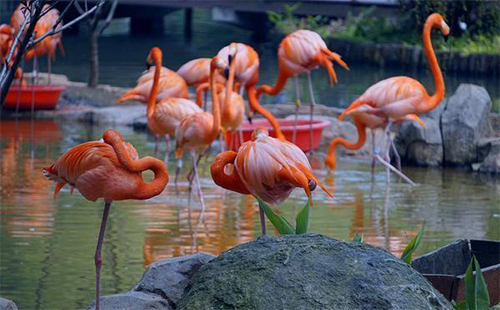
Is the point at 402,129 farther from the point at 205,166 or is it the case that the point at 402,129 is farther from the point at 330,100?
the point at 330,100

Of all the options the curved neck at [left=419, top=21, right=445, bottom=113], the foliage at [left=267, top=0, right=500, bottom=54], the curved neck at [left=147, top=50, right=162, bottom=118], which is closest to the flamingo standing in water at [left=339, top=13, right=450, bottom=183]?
the curved neck at [left=419, top=21, right=445, bottom=113]

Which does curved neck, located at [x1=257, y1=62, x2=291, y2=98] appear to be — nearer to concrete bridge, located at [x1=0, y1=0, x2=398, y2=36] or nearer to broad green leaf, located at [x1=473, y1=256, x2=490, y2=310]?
broad green leaf, located at [x1=473, y1=256, x2=490, y2=310]

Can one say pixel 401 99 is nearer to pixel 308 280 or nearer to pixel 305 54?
pixel 305 54

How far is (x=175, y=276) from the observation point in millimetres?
3961

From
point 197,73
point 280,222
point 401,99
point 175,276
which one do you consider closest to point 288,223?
point 280,222

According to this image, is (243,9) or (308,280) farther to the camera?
(243,9)

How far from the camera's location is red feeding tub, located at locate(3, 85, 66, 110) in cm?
1154

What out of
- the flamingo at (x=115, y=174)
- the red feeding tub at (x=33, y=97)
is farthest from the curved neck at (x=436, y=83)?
the red feeding tub at (x=33, y=97)

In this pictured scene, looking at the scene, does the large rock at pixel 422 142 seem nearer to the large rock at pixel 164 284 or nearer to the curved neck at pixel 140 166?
the curved neck at pixel 140 166

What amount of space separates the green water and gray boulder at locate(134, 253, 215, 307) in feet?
→ 3.08

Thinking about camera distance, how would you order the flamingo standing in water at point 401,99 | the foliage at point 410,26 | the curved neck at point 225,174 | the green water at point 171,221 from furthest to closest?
the foliage at point 410,26
the flamingo standing in water at point 401,99
the green water at point 171,221
the curved neck at point 225,174

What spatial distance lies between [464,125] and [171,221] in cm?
363

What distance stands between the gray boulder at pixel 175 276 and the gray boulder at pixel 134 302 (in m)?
0.04

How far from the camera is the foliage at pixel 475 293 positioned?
3.49m
